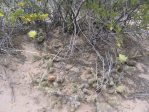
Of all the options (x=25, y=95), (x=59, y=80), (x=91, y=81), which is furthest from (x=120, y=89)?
(x=25, y=95)

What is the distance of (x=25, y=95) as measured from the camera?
303 cm

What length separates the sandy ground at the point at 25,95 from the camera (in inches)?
115

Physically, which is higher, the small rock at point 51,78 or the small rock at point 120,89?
the small rock at point 51,78

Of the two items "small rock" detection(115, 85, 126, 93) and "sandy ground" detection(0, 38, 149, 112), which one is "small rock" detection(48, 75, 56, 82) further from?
"small rock" detection(115, 85, 126, 93)

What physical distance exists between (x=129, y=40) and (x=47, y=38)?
1.03 meters

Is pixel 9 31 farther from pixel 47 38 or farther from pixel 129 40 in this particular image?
pixel 129 40

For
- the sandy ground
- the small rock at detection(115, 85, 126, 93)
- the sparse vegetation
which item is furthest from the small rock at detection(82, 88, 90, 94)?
the small rock at detection(115, 85, 126, 93)

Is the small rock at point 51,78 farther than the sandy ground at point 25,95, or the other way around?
the small rock at point 51,78

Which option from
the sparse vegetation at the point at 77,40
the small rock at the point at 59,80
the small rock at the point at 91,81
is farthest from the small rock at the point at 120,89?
the small rock at the point at 59,80

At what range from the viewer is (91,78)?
3244 millimetres

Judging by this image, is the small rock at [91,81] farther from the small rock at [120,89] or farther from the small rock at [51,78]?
the small rock at [51,78]

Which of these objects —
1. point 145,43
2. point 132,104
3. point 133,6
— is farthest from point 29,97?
point 145,43

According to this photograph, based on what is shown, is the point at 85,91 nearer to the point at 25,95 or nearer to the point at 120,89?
the point at 120,89

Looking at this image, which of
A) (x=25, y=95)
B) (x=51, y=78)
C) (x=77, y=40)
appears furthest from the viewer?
(x=77, y=40)
